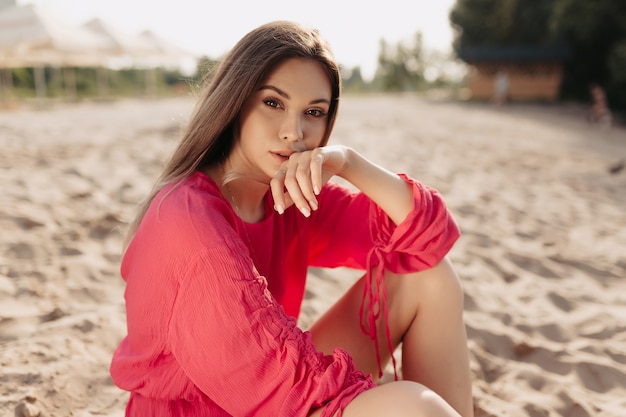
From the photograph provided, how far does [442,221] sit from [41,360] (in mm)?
1526

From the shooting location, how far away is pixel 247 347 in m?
1.19

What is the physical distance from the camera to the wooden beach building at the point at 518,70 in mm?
19641

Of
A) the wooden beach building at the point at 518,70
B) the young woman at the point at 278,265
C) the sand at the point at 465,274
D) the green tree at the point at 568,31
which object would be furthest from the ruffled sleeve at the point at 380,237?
the wooden beach building at the point at 518,70

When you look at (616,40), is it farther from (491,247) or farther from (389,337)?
(389,337)

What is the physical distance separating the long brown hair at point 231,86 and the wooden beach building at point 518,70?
770 inches

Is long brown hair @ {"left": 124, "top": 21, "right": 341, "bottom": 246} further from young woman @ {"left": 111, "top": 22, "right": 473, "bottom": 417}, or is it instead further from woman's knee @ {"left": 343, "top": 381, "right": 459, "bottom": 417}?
woman's knee @ {"left": 343, "top": 381, "right": 459, "bottom": 417}

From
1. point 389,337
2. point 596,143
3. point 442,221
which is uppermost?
point 442,221

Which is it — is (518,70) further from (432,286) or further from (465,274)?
(432,286)

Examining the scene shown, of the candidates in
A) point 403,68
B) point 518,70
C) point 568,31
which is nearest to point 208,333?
point 568,31

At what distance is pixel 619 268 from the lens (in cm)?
335

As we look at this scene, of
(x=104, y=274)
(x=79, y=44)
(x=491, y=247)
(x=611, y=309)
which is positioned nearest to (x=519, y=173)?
(x=491, y=247)

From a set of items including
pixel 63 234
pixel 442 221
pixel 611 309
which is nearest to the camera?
pixel 442 221

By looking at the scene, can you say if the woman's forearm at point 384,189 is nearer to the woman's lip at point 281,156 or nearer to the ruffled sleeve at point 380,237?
the ruffled sleeve at point 380,237

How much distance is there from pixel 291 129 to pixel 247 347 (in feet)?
2.03
